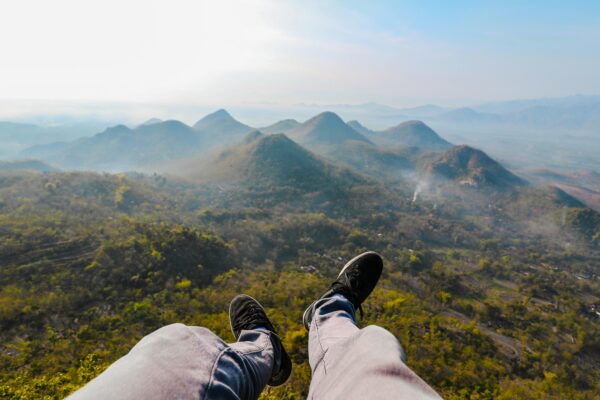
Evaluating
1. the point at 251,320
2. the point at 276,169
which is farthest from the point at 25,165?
the point at 251,320

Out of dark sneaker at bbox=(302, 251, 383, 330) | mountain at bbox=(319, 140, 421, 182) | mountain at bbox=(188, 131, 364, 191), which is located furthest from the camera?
mountain at bbox=(319, 140, 421, 182)

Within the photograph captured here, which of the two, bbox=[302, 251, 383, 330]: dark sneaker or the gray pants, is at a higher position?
the gray pants

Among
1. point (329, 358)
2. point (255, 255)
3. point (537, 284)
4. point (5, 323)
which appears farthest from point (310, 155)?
point (329, 358)

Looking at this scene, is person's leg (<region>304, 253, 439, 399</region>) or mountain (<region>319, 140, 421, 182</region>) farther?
mountain (<region>319, 140, 421, 182</region>)

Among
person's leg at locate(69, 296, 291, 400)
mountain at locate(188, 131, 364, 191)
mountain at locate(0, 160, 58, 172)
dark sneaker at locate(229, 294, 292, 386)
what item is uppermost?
person's leg at locate(69, 296, 291, 400)

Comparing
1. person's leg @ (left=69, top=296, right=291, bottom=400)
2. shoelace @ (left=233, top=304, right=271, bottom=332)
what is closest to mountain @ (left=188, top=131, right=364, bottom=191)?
shoelace @ (left=233, top=304, right=271, bottom=332)

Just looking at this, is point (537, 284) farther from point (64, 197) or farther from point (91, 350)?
point (64, 197)

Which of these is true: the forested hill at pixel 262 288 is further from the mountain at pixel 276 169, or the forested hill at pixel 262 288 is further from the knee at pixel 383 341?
the mountain at pixel 276 169

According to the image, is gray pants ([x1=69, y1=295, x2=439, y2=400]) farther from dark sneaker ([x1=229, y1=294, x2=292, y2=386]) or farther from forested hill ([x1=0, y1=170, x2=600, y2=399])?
forested hill ([x1=0, y1=170, x2=600, y2=399])
